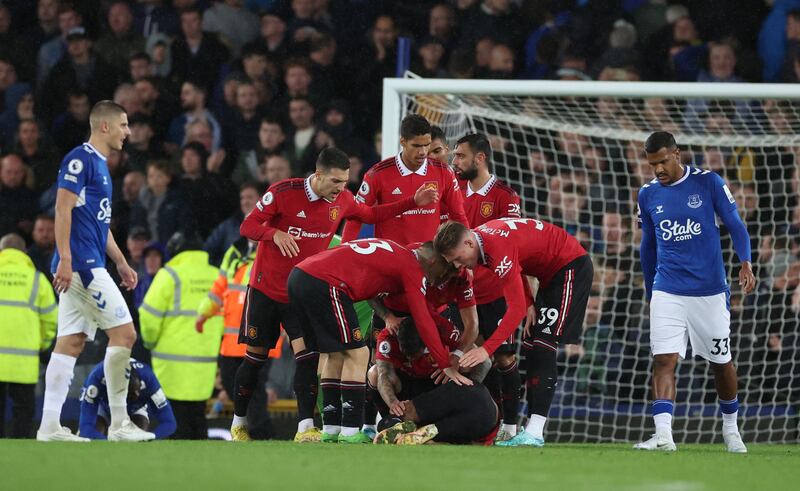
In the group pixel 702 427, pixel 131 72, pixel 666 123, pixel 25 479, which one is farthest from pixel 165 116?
pixel 25 479

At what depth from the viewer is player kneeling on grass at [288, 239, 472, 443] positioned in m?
7.14

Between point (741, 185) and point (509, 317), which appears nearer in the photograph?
point (509, 317)

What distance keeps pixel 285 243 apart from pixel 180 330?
297 centimetres

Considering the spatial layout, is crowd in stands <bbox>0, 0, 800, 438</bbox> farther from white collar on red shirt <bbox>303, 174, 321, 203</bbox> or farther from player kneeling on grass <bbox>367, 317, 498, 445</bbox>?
player kneeling on grass <bbox>367, 317, 498, 445</bbox>

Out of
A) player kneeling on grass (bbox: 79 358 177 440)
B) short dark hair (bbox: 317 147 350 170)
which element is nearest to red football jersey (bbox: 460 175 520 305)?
short dark hair (bbox: 317 147 350 170)

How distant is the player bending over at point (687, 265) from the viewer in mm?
7637

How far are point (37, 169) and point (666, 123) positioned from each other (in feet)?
21.3

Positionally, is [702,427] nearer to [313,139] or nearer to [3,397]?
[313,139]

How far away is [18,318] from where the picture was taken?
392 inches

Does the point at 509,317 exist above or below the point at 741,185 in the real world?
below

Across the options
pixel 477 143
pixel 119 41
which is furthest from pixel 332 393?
pixel 119 41

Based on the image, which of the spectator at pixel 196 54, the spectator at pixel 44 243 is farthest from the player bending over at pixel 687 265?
the spectator at pixel 196 54

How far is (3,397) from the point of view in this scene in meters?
10.2

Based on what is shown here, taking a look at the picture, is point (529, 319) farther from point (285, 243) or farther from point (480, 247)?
point (285, 243)
